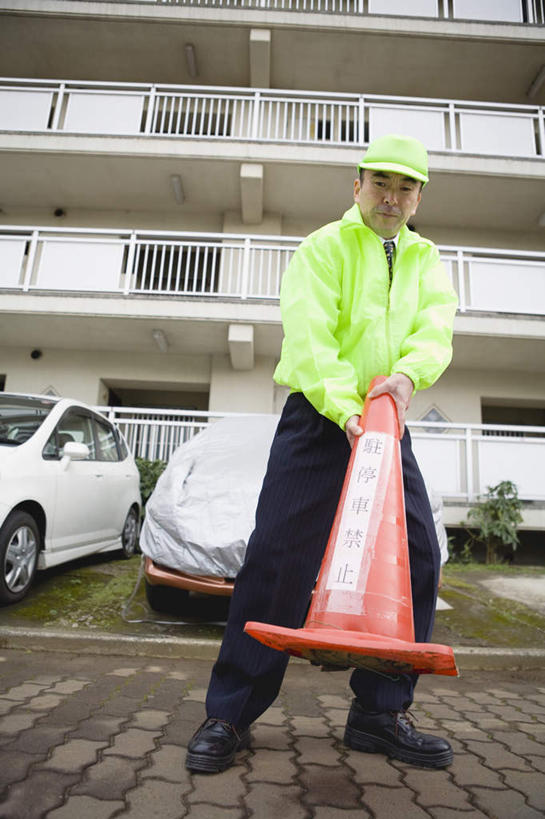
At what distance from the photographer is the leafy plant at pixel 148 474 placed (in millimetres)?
7078

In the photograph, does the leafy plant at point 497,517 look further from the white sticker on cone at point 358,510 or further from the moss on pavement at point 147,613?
the white sticker on cone at point 358,510

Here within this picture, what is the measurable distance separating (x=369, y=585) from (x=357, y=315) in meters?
0.81

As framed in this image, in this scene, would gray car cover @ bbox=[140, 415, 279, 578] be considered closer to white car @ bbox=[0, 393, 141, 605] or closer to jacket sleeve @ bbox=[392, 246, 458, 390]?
white car @ bbox=[0, 393, 141, 605]

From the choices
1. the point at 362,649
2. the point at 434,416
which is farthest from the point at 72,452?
the point at 434,416

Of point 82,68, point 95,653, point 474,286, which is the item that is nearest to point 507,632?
point 95,653

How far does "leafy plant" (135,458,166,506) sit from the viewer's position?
7.08 metres

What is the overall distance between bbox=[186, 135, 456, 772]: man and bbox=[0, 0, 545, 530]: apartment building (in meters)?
6.86

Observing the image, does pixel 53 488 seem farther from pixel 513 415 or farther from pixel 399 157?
pixel 513 415

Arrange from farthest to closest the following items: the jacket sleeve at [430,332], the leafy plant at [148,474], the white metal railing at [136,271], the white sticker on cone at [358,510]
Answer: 1. the white metal railing at [136,271]
2. the leafy plant at [148,474]
3. the jacket sleeve at [430,332]
4. the white sticker on cone at [358,510]

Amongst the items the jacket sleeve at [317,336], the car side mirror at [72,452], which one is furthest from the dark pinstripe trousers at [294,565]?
the car side mirror at [72,452]

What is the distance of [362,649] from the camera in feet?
3.61

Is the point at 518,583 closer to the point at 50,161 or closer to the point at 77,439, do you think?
the point at 77,439

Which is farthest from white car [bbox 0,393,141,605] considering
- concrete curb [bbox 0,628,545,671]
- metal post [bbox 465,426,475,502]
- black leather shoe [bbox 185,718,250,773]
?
metal post [bbox 465,426,475,502]

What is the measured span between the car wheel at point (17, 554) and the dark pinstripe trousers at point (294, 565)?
2264mm
